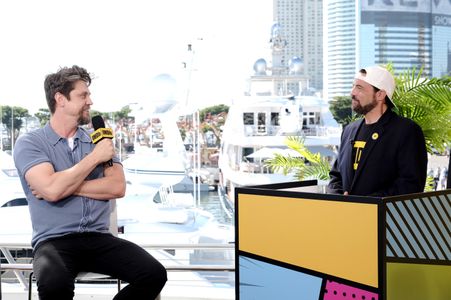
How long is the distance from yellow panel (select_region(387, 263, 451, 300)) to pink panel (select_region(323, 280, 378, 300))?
0.18ft

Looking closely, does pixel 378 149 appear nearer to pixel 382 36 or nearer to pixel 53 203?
pixel 53 203

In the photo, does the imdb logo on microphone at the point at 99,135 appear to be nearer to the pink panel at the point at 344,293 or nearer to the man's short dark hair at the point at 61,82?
the man's short dark hair at the point at 61,82

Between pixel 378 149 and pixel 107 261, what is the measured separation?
1078mm

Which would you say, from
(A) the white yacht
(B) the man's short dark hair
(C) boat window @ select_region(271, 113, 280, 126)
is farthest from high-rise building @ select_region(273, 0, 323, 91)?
(B) the man's short dark hair

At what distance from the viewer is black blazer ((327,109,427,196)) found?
2240mm

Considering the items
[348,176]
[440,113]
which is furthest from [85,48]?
[348,176]

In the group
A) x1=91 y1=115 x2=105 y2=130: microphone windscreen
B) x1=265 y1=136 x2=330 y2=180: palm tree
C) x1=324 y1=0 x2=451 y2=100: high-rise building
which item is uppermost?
x1=324 y1=0 x2=451 y2=100: high-rise building

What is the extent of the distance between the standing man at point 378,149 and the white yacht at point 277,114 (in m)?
3.39

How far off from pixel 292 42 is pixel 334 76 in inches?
25.9

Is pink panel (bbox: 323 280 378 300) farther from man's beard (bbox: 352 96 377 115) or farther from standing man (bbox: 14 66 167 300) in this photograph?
man's beard (bbox: 352 96 377 115)

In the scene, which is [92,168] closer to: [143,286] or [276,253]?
[143,286]

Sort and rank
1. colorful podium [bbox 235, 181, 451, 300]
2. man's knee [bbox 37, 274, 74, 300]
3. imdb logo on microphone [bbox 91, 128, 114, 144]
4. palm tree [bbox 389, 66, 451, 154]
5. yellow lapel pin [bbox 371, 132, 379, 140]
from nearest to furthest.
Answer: colorful podium [bbox 235, 181, 451, 300]
man's knee [bbox 37, 274, 74, 300]
imdb logo on microphone [bbox 91, 128, 114, 144]
yellow lapel pin [bbox 371, 132, 379, 140]
palm tree [bbox 389, 66, 451, 154]

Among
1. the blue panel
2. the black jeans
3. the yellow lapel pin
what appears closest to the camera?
the blue panel

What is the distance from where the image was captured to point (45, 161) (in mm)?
2188
